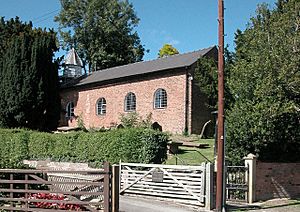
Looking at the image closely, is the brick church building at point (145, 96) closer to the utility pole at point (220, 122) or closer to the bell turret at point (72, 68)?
the bell turret at point (72, 68)

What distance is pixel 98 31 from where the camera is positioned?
65.9m

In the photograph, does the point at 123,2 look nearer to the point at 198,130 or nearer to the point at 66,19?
the point at 66,19

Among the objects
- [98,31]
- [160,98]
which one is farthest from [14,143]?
[98,31]

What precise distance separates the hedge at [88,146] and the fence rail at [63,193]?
13.0 ft

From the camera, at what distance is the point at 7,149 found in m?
30.6

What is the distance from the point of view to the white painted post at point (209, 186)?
15.6m

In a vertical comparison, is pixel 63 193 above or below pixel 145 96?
below

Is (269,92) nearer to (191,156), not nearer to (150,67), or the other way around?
(191,156)

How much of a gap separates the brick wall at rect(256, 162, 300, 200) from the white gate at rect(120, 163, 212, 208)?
3.07 meters

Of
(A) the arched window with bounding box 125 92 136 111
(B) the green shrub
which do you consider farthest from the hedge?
(A) the arched window with bounding box 125 92 136 111

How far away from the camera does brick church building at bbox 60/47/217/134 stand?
36.1 m

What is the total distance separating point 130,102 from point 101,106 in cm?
479

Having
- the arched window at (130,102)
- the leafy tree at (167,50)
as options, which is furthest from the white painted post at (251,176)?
the leafy tree at (167,50)

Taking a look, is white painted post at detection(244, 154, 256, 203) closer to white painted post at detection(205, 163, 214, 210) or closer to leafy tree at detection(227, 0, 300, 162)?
leafy tree at detection(227, 0, 300, 162)
